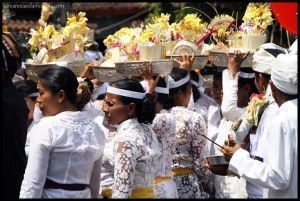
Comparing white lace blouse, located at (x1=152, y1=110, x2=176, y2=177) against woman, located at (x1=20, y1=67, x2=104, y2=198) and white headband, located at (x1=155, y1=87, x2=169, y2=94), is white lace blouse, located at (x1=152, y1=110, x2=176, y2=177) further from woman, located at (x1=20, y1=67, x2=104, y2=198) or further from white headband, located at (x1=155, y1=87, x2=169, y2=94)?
woman, located at (x1=20, y1=67, x2=104, y2=198)

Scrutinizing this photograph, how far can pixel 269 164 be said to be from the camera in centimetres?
449

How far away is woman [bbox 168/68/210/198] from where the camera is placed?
657 centimetres

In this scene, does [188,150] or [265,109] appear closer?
[265,109]

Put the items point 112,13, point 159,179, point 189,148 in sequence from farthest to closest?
point 112,13, point 189,148, point 159,179

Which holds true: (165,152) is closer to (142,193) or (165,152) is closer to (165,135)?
(165,135)

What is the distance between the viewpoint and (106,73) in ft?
22.9

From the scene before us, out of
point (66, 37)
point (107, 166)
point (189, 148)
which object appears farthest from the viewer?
point (66, 37)

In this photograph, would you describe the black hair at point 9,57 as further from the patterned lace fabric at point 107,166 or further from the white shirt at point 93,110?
the white shirt at point 93,110

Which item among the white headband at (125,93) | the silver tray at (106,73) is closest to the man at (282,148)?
the white headband at (125,93)

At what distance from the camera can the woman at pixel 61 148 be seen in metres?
4.98

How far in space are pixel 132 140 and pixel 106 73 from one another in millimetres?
1817

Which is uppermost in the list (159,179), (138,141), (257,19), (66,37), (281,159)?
(257,19)

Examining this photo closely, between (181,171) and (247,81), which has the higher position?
(247,81)

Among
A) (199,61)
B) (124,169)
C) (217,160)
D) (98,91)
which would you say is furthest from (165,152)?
(98,91)
